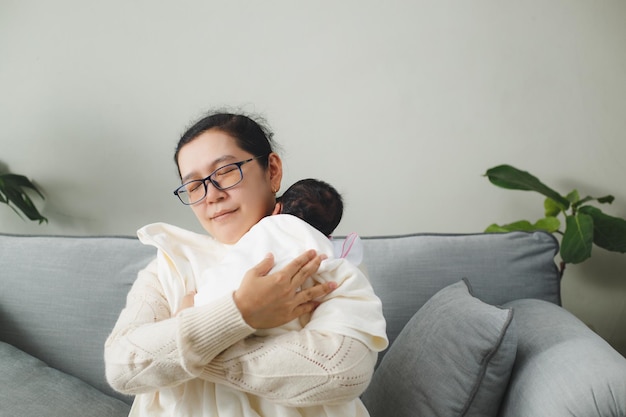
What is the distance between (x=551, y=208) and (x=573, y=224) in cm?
21

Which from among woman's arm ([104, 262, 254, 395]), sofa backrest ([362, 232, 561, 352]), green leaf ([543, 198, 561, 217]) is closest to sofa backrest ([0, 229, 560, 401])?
sofa backrest ([362, 232, 561, 352])

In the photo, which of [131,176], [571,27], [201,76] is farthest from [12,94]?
[571,27]

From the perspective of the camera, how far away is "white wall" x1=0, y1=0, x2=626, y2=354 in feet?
7.57

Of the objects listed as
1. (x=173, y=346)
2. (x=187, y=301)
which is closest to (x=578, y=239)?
(x=187, y=301)

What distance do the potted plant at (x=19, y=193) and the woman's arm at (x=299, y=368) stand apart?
1.76m

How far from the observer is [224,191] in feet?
4.12

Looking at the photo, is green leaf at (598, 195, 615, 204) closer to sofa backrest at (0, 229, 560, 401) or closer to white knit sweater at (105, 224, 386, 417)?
sofa backrest at (0, 229, 560, 401)

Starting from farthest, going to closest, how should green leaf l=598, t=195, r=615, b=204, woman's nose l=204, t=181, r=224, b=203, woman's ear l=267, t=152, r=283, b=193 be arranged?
green leaf l=598, t=195, r=615, b=204 < woman's ear l=267, t=152, r=283, b=193 < woman's nose l=204, t=181, r=224, b=203

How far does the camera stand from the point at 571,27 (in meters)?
2.28

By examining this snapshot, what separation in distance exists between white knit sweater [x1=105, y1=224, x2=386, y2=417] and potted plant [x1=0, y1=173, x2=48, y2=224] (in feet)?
5.10

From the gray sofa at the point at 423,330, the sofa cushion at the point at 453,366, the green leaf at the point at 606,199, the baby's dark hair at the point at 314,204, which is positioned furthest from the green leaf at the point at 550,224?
the baby's dark hair at the point at 314,204

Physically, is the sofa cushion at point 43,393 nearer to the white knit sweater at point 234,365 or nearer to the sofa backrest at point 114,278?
the sofa backrest at point 114,278

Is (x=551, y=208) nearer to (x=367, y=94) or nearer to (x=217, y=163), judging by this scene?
(x=367, y=94)

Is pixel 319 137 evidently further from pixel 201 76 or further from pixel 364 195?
pixel 201 76
